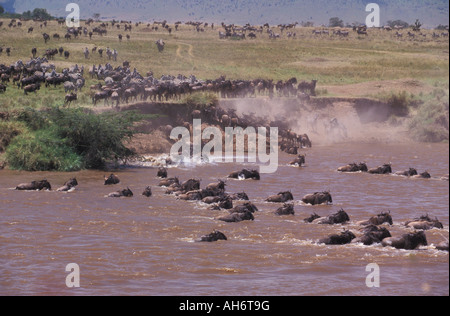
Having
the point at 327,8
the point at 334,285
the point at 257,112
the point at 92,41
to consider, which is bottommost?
the point at 334,285

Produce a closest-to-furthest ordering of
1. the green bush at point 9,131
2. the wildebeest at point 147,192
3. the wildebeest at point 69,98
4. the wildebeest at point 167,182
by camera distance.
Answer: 1. the wildebeest at point 147,192
2. the wildebeest at point 167,182
3. the green bush at point 9,131
4. the wildebeest at point 69,98

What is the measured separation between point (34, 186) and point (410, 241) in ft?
34.4

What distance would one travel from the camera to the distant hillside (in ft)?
396

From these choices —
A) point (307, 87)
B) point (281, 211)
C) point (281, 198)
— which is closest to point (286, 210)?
point (281, 211)

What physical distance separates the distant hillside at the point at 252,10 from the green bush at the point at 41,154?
90369 mm

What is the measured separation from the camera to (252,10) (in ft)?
457

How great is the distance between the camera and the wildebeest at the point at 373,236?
13.1 meters

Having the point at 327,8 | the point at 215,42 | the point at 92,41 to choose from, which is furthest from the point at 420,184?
the point at 327,8

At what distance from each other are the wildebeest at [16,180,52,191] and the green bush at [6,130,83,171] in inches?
131

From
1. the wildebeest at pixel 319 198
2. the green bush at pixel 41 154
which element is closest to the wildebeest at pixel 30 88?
the green bush at pixel 41 154

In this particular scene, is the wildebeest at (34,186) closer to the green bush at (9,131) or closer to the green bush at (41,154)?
the green bush at (41,154)
